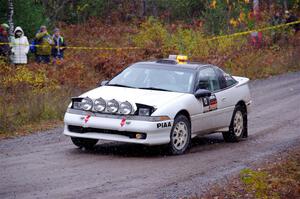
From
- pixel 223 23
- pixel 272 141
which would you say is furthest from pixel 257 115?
pixel 223 23

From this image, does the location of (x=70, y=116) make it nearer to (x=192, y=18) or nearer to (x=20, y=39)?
(x=20, y=39)

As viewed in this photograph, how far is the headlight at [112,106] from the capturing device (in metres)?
11.8

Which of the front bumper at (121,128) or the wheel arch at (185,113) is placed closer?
the front bumper at (121,128)

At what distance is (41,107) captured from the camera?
642 inches

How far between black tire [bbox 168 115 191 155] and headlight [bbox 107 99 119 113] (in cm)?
100

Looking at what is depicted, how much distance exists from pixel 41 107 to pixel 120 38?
62.0 feet

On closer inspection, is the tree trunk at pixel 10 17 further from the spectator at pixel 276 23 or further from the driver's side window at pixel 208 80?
the driver's side window at pixel 208 80

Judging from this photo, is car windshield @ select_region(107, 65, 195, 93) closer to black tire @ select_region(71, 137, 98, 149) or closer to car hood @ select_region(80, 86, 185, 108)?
car hood @ select_region(80, 86, 185, 108)

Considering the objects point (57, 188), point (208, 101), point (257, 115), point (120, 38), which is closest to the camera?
point (57, 188)

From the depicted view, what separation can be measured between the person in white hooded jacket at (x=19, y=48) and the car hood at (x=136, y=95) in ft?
33.7

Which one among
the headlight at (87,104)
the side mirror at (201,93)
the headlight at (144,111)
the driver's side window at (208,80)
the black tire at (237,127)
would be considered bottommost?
the black tire at (237,127)

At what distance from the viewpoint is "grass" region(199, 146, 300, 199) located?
8766mm

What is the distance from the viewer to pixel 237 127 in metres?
14.5

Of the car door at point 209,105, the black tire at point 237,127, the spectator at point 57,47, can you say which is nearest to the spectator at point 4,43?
the spectator at point 57,47
